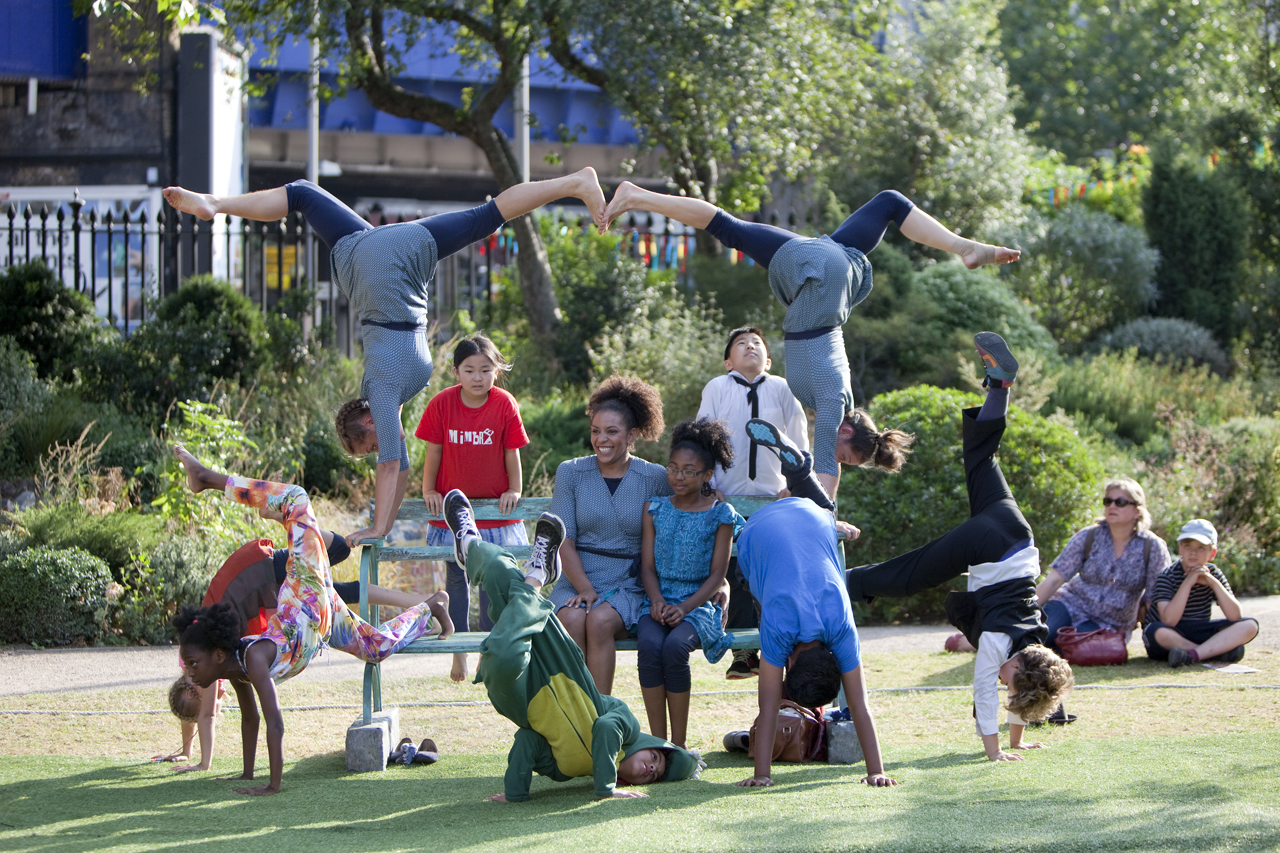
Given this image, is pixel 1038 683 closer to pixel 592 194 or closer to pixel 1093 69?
pixel 592 194

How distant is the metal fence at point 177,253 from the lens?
12.9m

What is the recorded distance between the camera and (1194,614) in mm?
6863

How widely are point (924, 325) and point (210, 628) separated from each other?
30.0ft

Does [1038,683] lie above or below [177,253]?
below


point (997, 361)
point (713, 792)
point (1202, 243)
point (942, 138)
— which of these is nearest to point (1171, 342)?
point (1202, 243)

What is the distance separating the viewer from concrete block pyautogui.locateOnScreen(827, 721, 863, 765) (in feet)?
17.0

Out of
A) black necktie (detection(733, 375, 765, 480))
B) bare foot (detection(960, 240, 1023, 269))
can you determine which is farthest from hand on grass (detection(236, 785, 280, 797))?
bare foot (detection(960, 240, 1023, 269))

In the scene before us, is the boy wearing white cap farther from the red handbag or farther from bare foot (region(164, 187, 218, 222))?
bare foot (region(164, 187, 218, 222))

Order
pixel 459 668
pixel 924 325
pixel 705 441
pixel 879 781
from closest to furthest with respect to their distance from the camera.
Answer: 1. pixel 879 781
2. pixel 705 441
3. pixel 459 668
4. pixel 924 325

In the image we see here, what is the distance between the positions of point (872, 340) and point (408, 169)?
17164 mm

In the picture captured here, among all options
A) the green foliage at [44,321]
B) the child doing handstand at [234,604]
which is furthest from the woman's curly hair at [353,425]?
the green foliage at [44,321]

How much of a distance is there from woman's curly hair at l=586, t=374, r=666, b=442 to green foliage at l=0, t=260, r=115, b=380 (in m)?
7.42

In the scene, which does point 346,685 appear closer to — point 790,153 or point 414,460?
point 414,460

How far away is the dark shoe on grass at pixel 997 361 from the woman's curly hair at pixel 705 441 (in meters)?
1.06
